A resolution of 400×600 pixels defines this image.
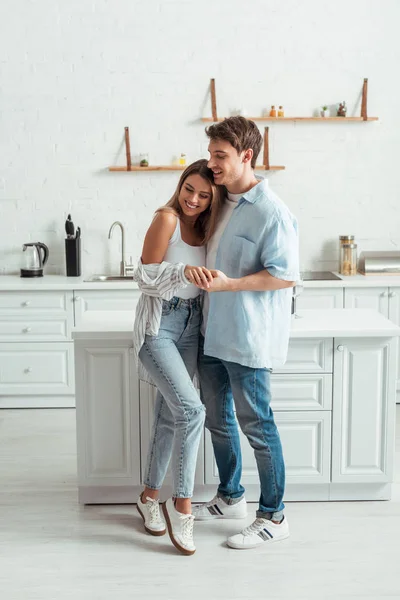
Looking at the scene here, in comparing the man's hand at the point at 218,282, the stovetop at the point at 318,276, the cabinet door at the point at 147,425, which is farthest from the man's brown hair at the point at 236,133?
the stovetop at the point at 318,276

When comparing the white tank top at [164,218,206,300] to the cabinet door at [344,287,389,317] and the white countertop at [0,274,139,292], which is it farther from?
the cabinet door at [344,287,389,317]

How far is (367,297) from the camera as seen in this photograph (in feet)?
16.3

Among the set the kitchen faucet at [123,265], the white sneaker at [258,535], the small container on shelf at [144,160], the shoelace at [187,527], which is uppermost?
the small container on shelf at [144,160]

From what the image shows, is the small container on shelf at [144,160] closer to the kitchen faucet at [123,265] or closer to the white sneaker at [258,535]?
the kitchen faucet at [123,265]

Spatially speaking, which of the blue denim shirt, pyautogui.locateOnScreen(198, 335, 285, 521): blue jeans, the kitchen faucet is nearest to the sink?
the kitchen faucet

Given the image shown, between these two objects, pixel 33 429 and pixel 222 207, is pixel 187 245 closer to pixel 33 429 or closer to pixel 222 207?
pixel 222 207

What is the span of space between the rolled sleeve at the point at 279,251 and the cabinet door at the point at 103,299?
2088 millimetres

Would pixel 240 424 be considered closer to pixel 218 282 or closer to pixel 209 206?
pixel 218 282

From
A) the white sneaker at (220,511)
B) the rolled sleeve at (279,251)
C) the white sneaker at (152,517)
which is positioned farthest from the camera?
the white sneaker at (220,511)

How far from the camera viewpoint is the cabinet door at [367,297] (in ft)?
16.3

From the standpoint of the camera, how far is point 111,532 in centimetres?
323

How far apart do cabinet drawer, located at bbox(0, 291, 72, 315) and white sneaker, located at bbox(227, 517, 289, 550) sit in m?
2.20

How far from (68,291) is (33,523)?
72.7 inches

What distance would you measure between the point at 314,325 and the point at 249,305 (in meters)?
0.55
